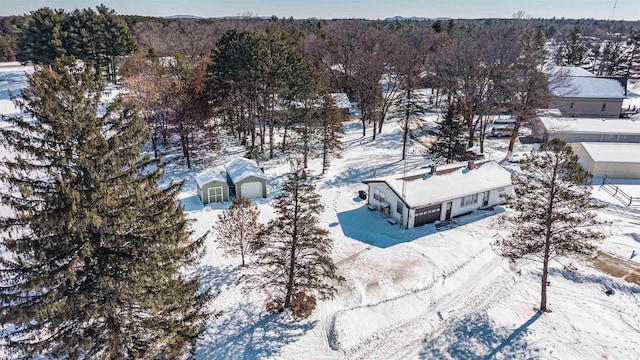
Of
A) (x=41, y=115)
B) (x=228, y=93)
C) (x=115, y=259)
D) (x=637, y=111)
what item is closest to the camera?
(x=41, y=115)

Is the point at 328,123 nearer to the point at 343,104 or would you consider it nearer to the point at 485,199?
the point at 485,199

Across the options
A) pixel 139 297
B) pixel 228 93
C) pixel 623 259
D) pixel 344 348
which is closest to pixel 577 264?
pixel 623 259

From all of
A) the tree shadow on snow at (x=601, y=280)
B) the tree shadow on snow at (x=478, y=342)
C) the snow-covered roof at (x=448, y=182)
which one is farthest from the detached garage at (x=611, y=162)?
the tree shadow on snow at (x=478, y=342)

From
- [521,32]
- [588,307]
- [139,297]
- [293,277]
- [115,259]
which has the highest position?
[521,32]

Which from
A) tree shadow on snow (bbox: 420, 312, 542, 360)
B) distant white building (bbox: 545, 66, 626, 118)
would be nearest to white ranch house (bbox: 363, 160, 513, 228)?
tree shadow on snow (bbox: 420, 312, 542, 360)

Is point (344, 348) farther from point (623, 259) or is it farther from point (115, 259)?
point (623, 259)

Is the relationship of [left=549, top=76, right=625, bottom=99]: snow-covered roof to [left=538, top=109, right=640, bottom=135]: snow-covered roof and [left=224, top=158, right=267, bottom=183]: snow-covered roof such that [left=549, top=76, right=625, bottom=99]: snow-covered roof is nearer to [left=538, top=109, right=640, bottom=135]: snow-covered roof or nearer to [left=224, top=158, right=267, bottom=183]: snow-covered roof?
[left=538, top=109, right=640, bottom=135]: snow-covered roof

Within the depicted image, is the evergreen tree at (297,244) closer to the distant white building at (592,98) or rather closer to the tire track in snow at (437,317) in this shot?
the tire track in snow at (437,317)
